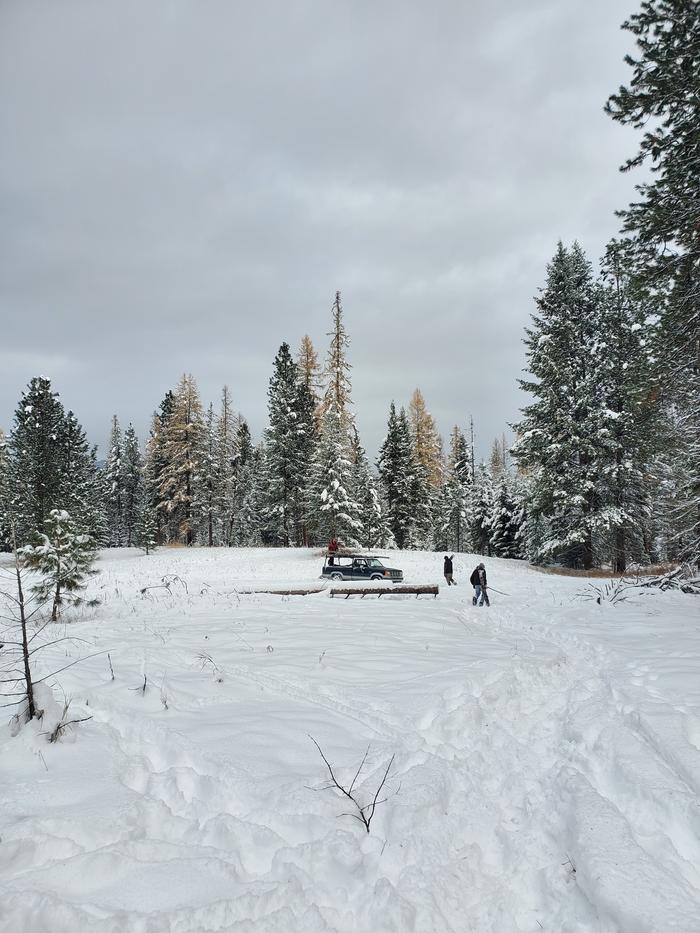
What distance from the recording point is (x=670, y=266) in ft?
31.9

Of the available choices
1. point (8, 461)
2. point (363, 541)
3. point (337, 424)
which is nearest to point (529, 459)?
point (337, 424)

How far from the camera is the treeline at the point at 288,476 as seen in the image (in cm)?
3048

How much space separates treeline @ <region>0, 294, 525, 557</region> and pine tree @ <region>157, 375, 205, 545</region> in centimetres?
11

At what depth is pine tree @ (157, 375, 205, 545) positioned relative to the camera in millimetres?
41656

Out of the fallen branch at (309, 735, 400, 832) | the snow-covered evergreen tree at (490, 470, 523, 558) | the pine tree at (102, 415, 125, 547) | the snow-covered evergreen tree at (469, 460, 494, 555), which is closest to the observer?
the fallen branch at (309, 735, 400, 832)

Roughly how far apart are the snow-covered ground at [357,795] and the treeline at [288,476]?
1000 inches

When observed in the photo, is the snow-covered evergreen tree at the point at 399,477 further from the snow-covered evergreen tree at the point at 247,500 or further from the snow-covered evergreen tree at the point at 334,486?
the snow-covered evergreen tree at the point at 247,500

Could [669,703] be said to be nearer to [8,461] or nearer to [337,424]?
[337,424]

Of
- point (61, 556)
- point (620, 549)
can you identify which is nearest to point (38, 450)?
point (61, 556)

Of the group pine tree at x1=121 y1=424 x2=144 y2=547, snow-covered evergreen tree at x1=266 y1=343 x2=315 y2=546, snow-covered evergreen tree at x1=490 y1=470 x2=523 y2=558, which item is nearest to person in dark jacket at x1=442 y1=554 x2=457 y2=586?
snow-covered evergreen tree at x1=266 y1=343 x2=315 y2=546

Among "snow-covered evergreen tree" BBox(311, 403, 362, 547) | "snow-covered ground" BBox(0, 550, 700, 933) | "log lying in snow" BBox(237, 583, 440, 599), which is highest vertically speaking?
"snow-covered evergreen tree" BBox(311, 403, 362, 547)

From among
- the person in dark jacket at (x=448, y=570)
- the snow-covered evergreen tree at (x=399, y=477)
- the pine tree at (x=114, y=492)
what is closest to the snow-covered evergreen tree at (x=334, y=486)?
the snow-covered evergreen tree at (x=399, y=477)

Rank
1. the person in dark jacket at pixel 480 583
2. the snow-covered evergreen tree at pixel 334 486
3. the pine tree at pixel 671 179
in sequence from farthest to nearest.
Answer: the snow-covered evergreen tree at pixel 334 486, the person in dark jacket at pixel 480 583, the pine tree at pixel 671 179

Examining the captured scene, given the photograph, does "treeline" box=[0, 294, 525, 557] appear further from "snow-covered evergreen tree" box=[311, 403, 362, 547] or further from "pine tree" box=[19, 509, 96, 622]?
"pine tree" box=[19, 509, 96, 622]
